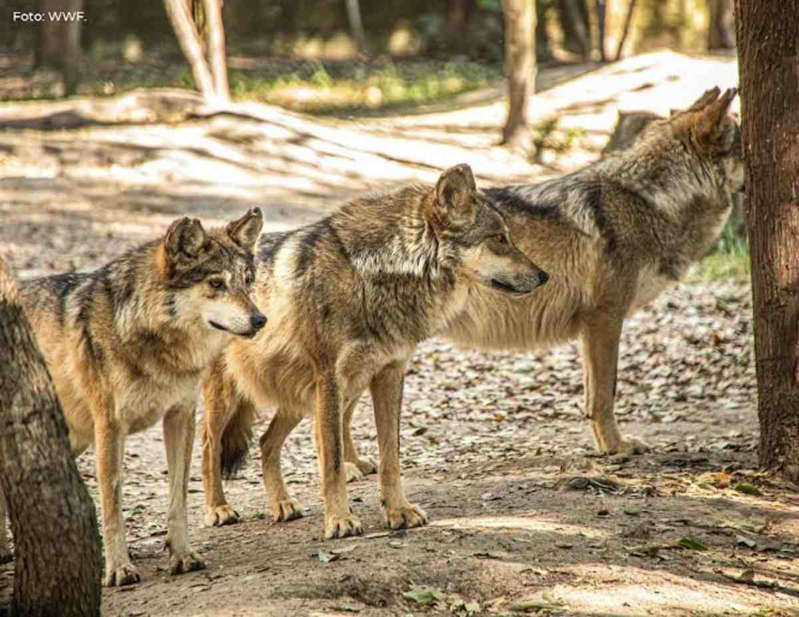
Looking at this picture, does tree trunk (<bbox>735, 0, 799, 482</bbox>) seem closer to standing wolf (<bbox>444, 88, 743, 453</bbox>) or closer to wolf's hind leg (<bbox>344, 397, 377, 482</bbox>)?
standing wolf (<bbox>444, 88, 743, 453</bbox>)

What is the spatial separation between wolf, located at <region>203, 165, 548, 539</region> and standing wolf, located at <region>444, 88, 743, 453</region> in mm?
1500

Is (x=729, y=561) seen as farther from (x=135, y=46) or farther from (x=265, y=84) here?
(x=135, y=46)

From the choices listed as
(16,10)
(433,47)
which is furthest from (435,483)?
(16,10)

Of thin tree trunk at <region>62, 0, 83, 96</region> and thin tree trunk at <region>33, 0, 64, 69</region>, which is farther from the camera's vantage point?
thin tree trunk at <region>33, 0, 64, 69</region>

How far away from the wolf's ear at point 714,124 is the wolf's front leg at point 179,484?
4.28m

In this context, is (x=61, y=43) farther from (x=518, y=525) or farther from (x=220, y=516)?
(x=518, y=525)

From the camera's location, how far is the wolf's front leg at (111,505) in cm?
547

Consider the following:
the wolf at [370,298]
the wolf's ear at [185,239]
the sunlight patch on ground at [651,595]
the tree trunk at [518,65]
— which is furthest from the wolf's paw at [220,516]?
the tree trunk at [518,65]

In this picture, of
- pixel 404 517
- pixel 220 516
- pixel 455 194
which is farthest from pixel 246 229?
pixel 220 516

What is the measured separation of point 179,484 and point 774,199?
358cm

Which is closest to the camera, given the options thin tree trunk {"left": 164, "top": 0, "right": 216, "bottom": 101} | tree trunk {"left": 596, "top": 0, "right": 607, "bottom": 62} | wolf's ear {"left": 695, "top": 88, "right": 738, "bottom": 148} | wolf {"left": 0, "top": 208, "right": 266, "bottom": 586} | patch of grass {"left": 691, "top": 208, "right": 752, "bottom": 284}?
wolf {"left": 0, "top": 208, "right": 266, "bottom": 586}

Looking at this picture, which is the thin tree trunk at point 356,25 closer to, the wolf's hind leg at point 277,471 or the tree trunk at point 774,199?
the tree trunk at point 774,199

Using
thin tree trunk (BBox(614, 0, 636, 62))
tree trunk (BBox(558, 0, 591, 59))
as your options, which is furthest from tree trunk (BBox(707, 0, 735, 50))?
tree trunk (BBox(558, 0, 591, 59))

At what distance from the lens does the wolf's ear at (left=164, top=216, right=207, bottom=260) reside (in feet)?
17.7
